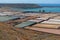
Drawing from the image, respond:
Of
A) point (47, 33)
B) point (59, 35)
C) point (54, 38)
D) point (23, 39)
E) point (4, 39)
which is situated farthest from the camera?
point (47, 33)

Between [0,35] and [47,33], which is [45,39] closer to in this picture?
[47,33]

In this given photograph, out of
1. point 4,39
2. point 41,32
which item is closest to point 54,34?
point 41,32

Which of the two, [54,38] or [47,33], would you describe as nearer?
[54,38]

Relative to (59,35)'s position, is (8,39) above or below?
above

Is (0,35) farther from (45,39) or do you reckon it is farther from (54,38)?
(54,38)

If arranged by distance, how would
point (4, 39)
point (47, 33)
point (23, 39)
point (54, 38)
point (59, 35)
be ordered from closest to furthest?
point (4, 39) → point (23, 39) → point (54, 38) → point (59, 35) → point (47, 33)

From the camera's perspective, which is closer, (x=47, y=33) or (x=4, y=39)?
(x=4, y=39)

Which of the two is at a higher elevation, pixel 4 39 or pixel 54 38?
pixel 4 39

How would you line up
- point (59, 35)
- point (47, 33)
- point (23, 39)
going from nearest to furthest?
point (23, 39) → point (59, 35) → point (47, 33)

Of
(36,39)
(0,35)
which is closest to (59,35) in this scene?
(36,39)
